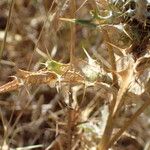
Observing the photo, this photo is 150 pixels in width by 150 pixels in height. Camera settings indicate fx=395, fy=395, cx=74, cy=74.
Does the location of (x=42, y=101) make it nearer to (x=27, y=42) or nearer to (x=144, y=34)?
(x=27, y=42)

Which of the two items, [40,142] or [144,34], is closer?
[144,34]

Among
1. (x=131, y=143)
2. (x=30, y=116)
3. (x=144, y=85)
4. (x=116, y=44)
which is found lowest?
(x=131, y=143)

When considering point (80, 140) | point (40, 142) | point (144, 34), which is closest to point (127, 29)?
point (144, 34)

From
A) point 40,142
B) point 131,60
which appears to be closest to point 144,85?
point 131,60

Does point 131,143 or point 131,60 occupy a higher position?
point 131,60

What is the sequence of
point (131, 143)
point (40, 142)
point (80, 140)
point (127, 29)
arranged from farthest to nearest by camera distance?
point (131, 143), point (40, 142), point (80, 140), point (127, 29)

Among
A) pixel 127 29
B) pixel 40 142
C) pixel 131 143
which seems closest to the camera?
pixel 127 29
